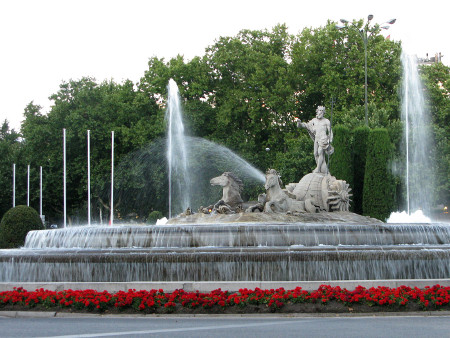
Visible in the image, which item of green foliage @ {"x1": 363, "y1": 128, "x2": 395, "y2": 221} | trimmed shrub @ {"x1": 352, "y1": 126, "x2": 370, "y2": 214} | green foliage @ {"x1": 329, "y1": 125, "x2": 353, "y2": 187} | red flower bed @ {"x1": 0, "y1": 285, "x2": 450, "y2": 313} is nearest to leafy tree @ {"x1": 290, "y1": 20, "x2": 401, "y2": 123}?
trimmed shrub @ {"x1": 352, "y1": 126, "x2": 370, "y2": 214}

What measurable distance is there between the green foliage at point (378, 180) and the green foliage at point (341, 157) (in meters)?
0.99

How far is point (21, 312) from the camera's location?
1365cm

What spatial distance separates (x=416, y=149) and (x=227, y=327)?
3834cm

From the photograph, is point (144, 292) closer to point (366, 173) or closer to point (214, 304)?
point (214, 304)

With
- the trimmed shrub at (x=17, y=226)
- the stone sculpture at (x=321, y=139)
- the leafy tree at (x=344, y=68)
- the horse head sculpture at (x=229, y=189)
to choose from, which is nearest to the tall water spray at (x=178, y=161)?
the leafy tree at (x=344, y=68)

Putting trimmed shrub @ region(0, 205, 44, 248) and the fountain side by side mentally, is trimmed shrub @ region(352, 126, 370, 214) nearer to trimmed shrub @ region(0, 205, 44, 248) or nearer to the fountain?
trimmed shrub @ region(0, 205, 44, 248)

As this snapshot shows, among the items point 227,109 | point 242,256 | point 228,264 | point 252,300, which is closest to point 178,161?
point 227,109

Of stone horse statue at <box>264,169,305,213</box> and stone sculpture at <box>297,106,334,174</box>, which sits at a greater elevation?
stone sculpture at <box>297,106,334,174</box>

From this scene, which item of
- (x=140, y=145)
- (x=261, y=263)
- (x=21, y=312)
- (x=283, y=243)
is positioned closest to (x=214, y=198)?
(x=140, y=145)

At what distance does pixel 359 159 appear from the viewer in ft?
132

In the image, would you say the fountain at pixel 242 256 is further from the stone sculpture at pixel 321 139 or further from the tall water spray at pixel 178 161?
the tall water spray at pixel 178 161

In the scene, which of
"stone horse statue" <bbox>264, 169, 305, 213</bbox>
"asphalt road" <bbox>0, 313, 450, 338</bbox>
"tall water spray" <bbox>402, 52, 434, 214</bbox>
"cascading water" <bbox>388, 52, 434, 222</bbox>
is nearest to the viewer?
"asphalt road" <bbox>0, 313, 450, 338</bbox>

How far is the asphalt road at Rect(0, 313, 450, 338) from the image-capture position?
1095 centimetres

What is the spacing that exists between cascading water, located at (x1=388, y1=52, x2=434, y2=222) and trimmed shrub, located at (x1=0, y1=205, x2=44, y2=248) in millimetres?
24421
